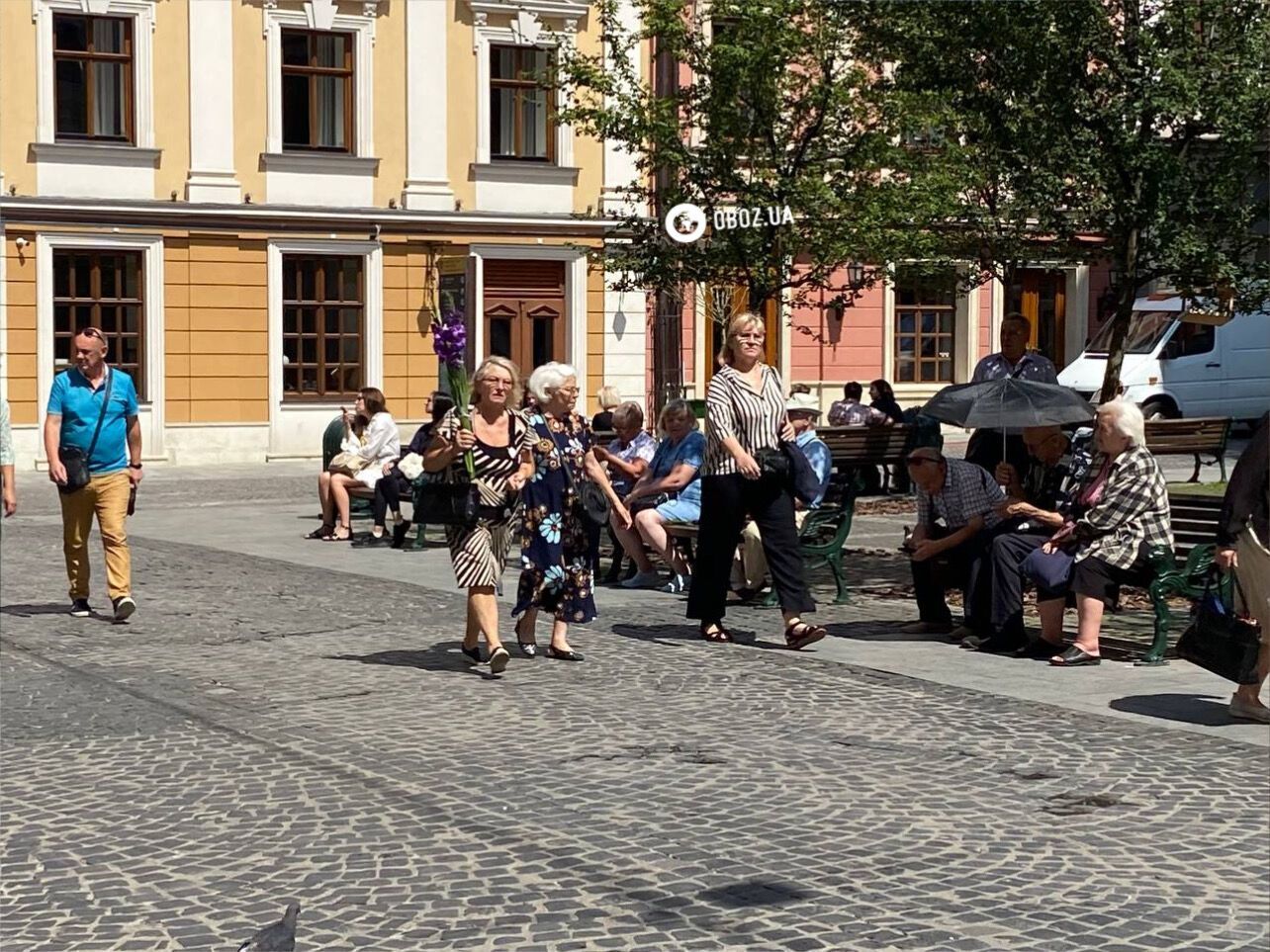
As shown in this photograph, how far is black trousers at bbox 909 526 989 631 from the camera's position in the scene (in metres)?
10.8

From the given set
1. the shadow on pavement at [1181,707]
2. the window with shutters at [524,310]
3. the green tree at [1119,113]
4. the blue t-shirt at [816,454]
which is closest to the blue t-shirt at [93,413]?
the blue t-shirt at [816,454]

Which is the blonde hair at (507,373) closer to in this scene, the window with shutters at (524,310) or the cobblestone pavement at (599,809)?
the cobblestone pavement at (599,809)

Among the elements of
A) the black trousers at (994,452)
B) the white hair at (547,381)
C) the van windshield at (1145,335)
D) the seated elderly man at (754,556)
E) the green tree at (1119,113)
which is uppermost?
the green tree at (1119,113)

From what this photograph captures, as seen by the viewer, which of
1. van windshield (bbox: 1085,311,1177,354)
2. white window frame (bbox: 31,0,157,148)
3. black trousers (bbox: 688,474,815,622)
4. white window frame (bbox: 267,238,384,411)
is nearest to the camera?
black trousers (bbox: 688,474,815,622)

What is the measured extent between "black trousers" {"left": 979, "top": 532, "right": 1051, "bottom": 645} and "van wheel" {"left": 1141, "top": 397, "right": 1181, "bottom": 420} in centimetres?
2141

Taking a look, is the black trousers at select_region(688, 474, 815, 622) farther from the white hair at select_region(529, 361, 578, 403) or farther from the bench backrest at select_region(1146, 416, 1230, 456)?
the bench backrest at select_region(1146, 416, 1230, 456)

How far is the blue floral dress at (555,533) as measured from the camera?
10.4m

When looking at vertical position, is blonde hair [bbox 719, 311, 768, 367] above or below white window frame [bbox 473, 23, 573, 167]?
below

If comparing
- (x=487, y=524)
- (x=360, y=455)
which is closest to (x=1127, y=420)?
(x=487, y=524)

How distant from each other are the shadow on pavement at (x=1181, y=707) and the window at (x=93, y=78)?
2290cm

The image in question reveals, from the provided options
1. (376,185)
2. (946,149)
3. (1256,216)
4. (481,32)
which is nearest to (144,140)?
(376,185)

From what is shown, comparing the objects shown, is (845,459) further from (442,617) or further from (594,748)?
(594,748)

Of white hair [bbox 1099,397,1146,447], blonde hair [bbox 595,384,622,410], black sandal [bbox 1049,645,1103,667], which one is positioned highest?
white hair [bbox 1099,397,1146,447]

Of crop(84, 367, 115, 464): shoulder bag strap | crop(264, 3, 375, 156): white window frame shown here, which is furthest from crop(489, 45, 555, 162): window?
crop(84, 367, 115, 464): shoulder bag strap
